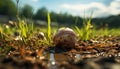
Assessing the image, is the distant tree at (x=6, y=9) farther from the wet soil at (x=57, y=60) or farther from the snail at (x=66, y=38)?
the wet soil at (x=57, y=60)

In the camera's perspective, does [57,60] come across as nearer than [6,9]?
Yes

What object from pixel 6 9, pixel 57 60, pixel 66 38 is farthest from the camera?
pixel 6 9

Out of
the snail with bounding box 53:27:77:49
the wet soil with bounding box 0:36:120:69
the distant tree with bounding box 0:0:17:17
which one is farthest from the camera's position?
the distant tree with bounding box 0:0:17:17

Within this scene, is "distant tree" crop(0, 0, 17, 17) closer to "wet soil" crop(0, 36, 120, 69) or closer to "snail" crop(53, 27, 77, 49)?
"snail" crop(53, 27, 77, 49)

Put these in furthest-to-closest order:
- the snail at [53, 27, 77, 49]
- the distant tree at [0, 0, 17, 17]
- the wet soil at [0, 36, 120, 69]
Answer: the distant tree at [0, 0, 17, 17], the snail at [53, 27, 77, 49], the wet soil at [0, 36, 120, 69]

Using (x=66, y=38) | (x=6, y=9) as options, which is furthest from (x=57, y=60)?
(x=6, y=9)

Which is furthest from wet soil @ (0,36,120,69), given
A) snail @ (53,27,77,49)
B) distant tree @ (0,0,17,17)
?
distant tree @ (0,0,17,17)

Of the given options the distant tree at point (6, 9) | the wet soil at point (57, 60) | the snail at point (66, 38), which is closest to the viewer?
the wet soil at point (57, 60)

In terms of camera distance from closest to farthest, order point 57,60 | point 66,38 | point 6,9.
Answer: point 57,60
point 66,38
point 6,9

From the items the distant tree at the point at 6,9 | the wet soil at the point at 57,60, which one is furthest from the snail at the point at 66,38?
the distant tree at the point at 6,9

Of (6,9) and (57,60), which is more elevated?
(6,9)

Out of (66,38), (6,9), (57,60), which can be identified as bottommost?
(57,60)

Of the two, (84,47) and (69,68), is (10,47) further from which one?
(69,68)

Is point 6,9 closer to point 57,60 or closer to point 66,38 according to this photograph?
point 66,38
